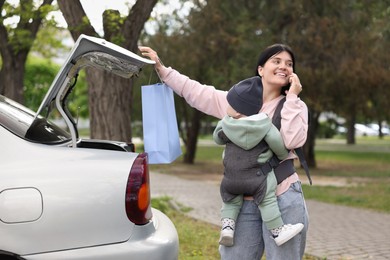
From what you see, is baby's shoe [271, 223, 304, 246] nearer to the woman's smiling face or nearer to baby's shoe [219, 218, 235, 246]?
baby's shoe [219, 218, 235, 246]

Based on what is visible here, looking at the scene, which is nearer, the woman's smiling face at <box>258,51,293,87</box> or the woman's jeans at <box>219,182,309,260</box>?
the woman's jeans at <box>219,182,309,260</box>

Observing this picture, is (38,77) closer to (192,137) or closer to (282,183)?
(192,137)

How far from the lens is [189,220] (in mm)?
9266

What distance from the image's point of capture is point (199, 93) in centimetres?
375

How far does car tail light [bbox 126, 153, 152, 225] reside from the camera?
3.34 m

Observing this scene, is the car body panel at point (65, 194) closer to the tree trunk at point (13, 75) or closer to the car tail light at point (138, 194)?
the car tail light at point (138, 194)

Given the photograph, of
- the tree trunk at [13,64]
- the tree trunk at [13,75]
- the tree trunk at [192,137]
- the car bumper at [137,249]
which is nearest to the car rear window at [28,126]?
the car bumper at [137,249]

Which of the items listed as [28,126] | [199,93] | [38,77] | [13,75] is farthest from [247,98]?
[38,77]

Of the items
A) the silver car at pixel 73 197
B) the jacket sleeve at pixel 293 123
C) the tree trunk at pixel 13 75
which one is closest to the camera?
the silver car at pixel 73 197

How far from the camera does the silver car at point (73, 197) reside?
10.4ft

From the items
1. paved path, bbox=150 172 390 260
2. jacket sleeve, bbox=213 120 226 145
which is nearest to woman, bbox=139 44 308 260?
jacket sleeve, bbox=213 120 226 145

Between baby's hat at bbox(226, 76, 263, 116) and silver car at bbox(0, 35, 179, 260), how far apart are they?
0.56m

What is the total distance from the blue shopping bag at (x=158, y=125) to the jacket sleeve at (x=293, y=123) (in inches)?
30.4

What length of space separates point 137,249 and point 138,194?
0.94 ft
